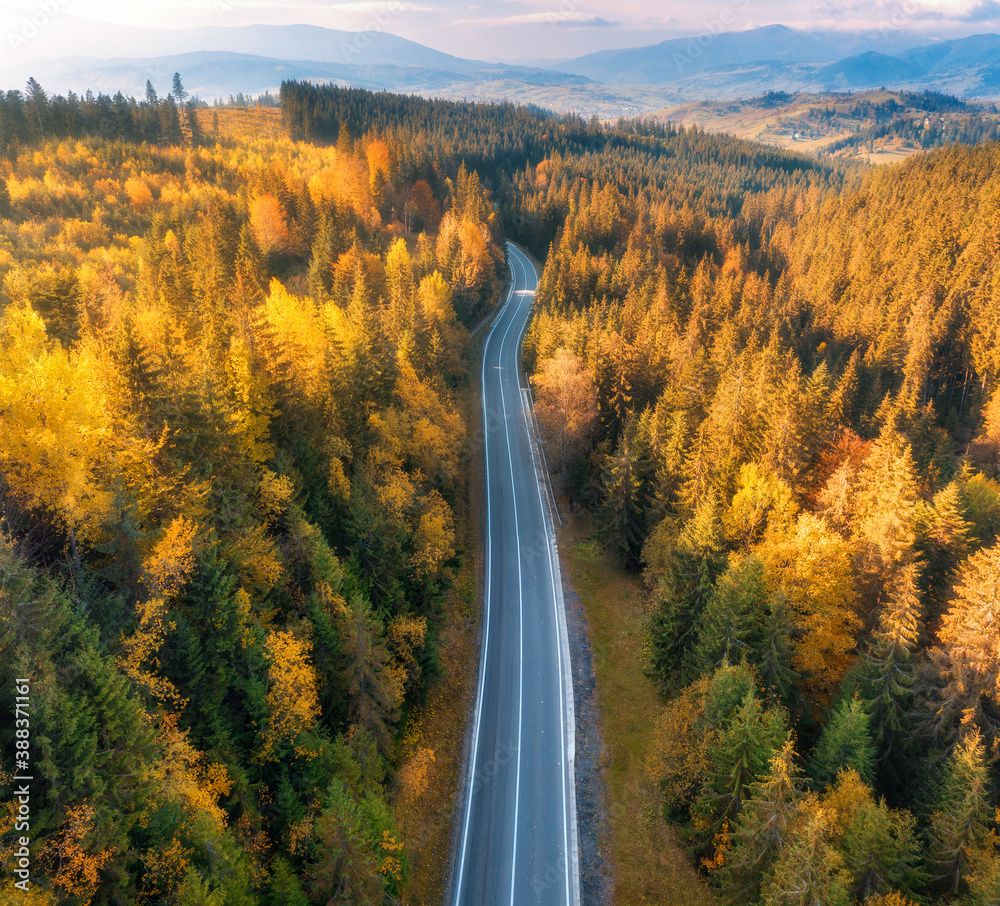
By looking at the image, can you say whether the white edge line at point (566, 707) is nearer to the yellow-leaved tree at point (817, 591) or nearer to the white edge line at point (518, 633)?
the white edge line at point (518, 633)

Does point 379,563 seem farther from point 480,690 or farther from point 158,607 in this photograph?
point 158,607

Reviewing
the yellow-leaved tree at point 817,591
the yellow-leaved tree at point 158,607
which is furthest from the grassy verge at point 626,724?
the yellow-leaved tree at point 158,607

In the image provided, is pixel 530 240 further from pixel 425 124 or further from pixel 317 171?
pixel 425 124

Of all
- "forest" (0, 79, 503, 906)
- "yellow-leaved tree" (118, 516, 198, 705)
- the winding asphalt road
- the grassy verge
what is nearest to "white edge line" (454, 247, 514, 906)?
the winding asphalt road

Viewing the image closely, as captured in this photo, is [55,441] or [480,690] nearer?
[55,441]

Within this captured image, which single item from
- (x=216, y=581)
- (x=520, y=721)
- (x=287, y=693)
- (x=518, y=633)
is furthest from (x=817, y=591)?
(x=216, y=581)

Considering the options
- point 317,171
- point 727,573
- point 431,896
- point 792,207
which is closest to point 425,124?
point 317,171
